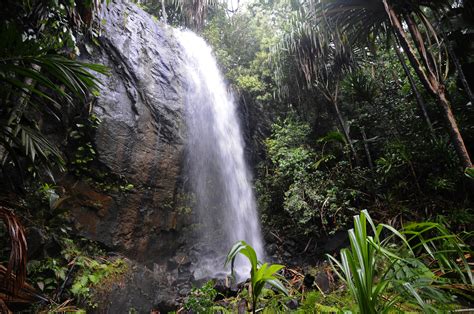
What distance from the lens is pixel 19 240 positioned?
1.62 m

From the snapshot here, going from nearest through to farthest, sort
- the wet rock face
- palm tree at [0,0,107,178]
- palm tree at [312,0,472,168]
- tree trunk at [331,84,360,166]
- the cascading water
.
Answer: palm tree at [0,0,107,178]
palm tree at [312,0,472,168]
the wet rock face
tree trunk at [331,84,360,166]
the cascading water

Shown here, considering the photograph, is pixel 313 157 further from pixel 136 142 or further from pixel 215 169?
pixel 136 142

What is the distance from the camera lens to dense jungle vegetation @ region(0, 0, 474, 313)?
171 centimetres

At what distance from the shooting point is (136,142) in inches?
187

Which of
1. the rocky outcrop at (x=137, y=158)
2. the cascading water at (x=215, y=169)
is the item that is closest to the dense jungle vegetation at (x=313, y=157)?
the rocky outcrop at (x=137, y=158)

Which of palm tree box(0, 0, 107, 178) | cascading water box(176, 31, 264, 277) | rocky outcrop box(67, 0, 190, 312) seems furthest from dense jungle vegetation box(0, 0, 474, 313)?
cascading water box(176, 31, 264, 277)

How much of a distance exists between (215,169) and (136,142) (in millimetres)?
1896

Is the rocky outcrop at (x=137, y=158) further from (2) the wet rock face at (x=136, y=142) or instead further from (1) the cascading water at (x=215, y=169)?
(1) the cascading water at (x=215, y=169)

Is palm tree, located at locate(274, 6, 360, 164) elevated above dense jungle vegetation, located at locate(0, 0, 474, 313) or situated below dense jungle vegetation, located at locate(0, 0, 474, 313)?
above

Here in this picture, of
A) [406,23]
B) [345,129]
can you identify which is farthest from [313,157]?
[406,23]

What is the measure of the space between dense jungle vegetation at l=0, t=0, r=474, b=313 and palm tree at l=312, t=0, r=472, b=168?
0.02 meters

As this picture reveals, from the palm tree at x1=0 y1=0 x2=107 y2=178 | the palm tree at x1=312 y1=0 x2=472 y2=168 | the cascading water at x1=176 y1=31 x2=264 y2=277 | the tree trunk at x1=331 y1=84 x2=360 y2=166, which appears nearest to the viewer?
the palm tree at x1=0 y1=0 x2=107 y2=178

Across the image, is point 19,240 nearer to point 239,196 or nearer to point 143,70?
point 143,70

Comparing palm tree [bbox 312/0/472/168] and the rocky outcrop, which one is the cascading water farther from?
palm tree [bbox 312/0/472/168]
